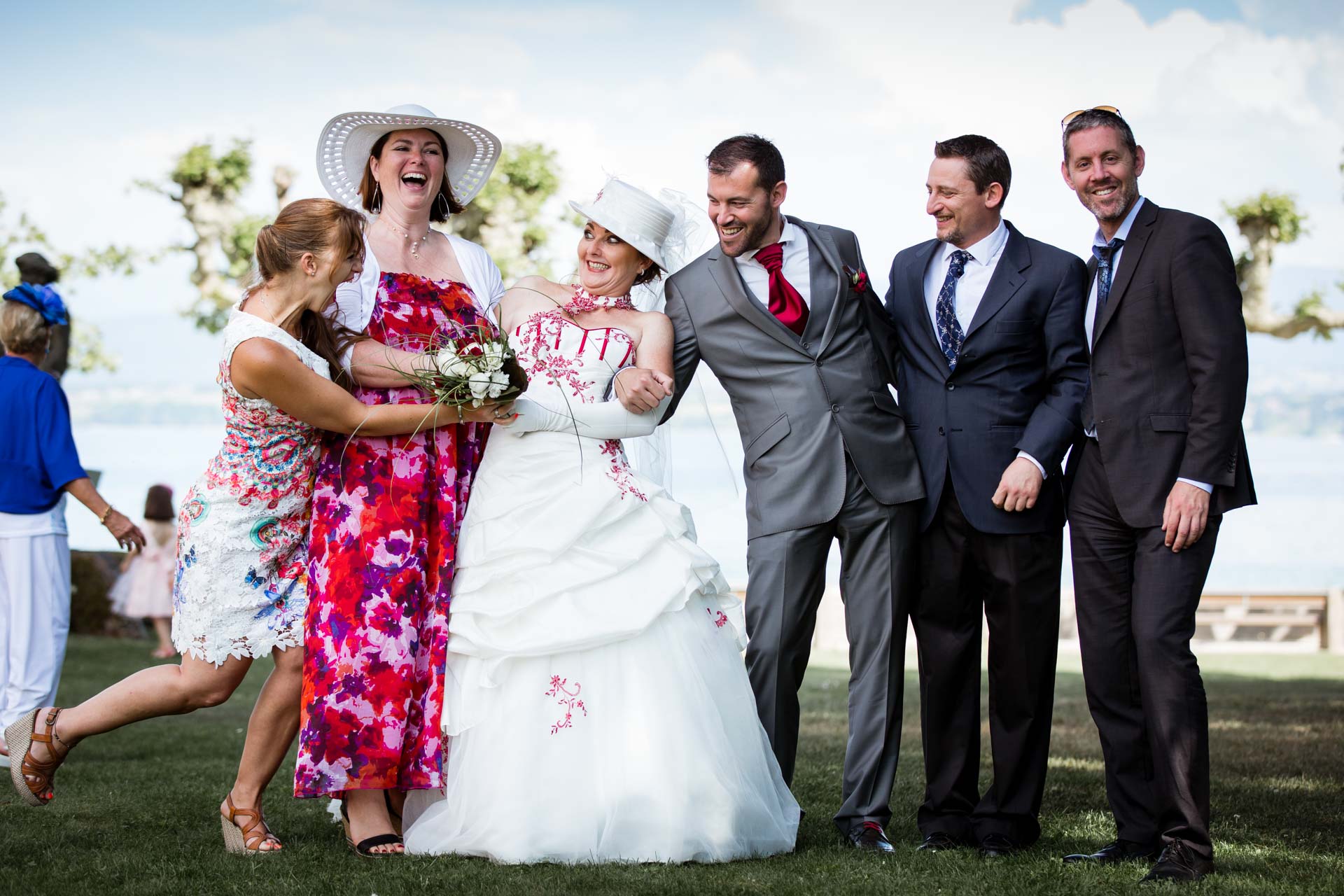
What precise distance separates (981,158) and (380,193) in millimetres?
2243

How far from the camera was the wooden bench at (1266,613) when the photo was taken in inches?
691

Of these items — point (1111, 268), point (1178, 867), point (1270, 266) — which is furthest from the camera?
point (1270, 266)

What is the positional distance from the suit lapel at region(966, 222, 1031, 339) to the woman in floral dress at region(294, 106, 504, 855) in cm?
172

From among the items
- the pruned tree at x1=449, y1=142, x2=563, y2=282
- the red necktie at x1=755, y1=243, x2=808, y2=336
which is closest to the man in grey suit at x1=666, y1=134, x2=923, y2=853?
the red necktie at x1=755, y1=243, x2=808, y2=336

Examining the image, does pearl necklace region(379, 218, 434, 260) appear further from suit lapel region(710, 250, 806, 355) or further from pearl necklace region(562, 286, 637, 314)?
suit lapel region(710, 250, 806, 355)

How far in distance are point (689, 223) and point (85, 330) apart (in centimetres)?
1666

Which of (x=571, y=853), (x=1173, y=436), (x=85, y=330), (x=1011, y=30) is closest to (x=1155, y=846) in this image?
(x=1173, y=436)

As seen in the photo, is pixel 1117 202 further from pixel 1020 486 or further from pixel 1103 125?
Result: pixel 1020 486

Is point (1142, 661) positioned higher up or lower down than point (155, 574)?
higher up

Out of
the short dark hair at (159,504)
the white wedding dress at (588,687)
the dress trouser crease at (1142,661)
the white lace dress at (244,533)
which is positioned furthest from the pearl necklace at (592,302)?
the short dark hair at (159,504)

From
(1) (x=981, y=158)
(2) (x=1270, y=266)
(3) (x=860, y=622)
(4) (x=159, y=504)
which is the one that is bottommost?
(3) (x=860, y=622)

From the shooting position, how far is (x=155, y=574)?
45.2ft

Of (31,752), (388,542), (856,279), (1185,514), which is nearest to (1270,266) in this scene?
(856,279)

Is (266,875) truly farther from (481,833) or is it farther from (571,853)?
(571,853)
